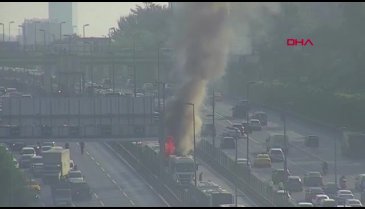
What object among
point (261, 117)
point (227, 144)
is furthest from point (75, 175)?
point (261, 117)

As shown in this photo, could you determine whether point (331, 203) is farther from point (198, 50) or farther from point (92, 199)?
point (198, 50)

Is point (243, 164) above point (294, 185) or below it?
above

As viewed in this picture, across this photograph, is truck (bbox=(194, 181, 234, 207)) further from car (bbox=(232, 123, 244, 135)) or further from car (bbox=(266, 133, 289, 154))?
car (bbox=(232, 123, 244, 135))

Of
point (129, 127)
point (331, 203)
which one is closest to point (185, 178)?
point (331, 203)

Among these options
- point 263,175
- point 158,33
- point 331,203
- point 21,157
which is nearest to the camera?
point 331,203

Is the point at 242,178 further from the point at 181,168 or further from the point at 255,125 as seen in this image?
the point at 255,125

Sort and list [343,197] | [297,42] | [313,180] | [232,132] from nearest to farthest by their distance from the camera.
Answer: [343,197]
[313,180]
[232,132]
[297,42]

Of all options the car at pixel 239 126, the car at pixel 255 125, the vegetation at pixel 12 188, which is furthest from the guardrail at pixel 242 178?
the car at pixel 255 125
